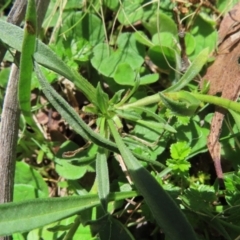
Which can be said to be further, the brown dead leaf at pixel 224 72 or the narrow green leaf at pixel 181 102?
the brown dead leaf at pixel 224 72

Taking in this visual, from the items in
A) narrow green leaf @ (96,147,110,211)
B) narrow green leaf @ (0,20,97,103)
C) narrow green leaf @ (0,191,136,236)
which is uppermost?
narrow green leaf @ (0,20,97,103)

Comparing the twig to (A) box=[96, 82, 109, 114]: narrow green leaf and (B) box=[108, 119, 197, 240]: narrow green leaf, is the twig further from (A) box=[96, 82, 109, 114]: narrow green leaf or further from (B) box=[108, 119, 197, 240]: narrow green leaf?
(B) box=[108, 119, 197, 240]: narrow green leaf

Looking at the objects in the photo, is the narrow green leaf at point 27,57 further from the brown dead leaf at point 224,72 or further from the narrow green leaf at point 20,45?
the brown dead leaf at point 224,72

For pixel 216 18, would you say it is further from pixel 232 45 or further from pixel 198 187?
pixel 198 187

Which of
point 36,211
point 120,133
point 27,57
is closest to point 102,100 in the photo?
point 120,133

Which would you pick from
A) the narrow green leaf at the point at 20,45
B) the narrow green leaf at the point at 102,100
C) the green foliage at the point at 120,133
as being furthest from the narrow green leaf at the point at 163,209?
the narrow green leaf at the point at 20,45

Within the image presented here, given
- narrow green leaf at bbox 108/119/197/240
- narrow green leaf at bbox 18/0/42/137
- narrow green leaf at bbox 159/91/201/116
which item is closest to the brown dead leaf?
narrow green leaf at bbox 159/91/201/116
